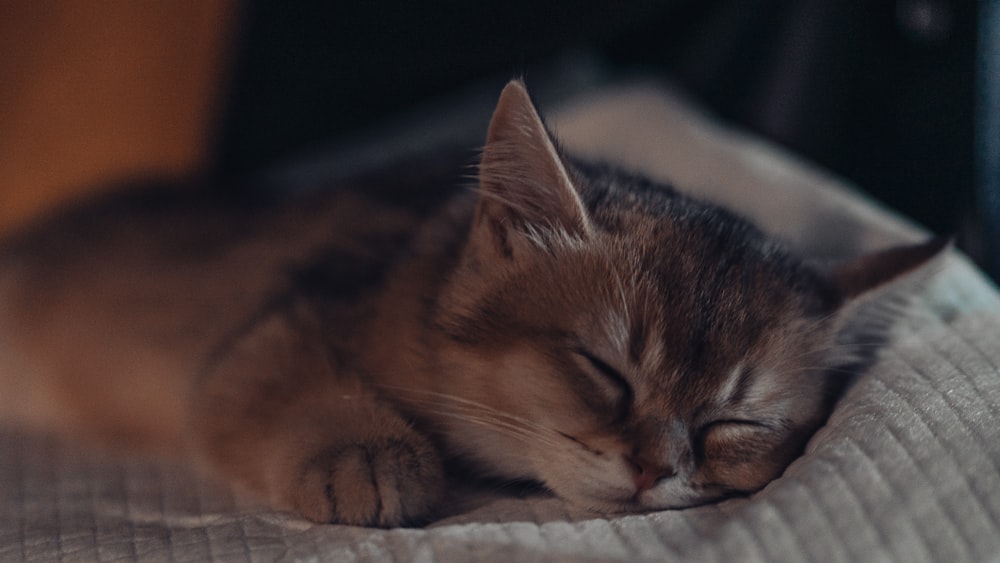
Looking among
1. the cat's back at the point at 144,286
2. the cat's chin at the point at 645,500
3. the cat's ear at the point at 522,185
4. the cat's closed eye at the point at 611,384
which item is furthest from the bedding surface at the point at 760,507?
the cat's ear at the point at 522,185

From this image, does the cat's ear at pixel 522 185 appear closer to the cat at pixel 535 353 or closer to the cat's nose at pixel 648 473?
the cat at pixel 535 353

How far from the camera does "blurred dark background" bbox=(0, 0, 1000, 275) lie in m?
1.78

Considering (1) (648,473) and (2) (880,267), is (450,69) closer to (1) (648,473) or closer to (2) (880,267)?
(2) (880,267)

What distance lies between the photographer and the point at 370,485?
109 cm

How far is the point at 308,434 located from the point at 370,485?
162 millimetres

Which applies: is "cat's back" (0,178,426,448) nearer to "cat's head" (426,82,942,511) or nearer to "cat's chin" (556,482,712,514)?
"cat's head" (426,82,942,511)

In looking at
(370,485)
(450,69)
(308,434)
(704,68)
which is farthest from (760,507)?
(450,69)

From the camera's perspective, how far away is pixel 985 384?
1093 millimetres

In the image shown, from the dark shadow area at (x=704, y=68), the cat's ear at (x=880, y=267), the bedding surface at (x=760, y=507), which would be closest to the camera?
the bedding surface at (x=760, y=507)

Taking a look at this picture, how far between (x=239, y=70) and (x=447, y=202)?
3.70 ft

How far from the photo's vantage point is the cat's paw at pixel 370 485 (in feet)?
3.52

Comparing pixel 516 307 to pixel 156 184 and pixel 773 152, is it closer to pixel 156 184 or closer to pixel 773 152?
pixel 773 152

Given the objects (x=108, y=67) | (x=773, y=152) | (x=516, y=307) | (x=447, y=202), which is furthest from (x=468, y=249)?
(x=108, y=67)

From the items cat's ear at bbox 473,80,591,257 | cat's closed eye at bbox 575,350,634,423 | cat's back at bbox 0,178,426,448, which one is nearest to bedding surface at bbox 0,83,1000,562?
cat's closed eye at bbox 575,350,634,423
